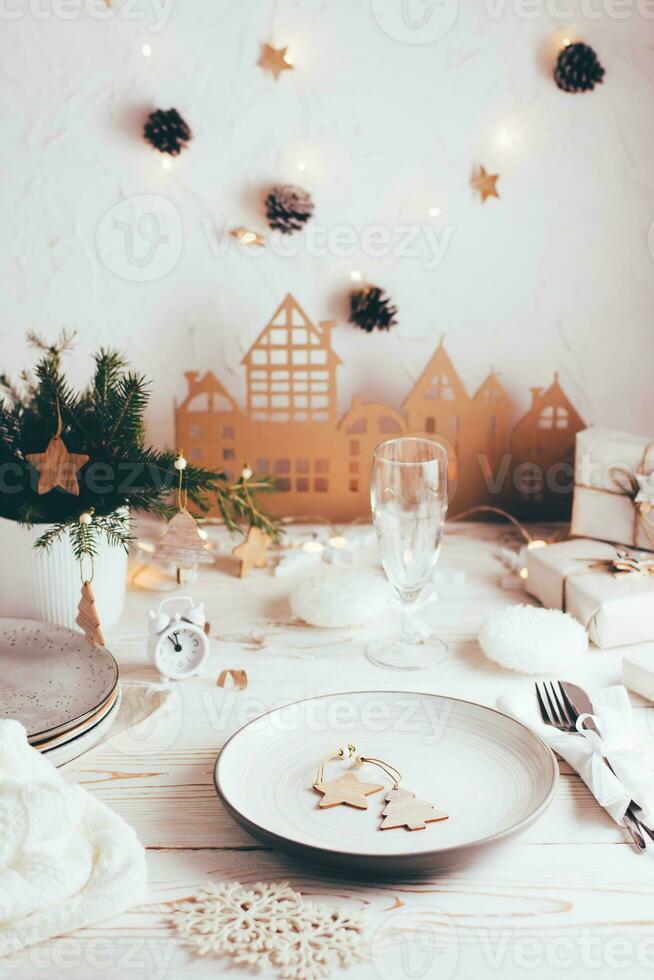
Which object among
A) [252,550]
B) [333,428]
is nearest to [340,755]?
[252,550]

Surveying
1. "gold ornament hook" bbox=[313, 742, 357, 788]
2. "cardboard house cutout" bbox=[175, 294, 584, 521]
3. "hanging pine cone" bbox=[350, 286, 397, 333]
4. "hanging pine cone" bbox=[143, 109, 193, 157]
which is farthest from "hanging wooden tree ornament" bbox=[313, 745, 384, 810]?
"hanging pine cone" bbox=[143, 109, 193, 157]

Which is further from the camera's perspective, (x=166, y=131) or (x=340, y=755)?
(x=166, y=131)

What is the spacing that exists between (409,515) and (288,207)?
61cm

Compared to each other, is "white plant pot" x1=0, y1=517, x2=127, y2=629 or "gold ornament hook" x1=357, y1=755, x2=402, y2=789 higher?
"white plant pot" x1=0, y1=517, x2=127, y2=629

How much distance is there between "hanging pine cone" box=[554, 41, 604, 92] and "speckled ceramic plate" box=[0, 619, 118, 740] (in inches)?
40.0

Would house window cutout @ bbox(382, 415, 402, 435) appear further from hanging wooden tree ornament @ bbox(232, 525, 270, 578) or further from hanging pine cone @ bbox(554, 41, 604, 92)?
hanging pine cone @ bbox(554, 41, 604, 92)

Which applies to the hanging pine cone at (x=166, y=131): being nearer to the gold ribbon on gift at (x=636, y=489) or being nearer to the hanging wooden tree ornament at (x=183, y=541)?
the hanging wooden tree ornament at (x=183, y=541)

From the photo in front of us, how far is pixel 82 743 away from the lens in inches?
32.4

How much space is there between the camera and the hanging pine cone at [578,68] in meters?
1.35

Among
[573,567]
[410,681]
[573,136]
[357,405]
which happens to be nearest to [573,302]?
[573,136]

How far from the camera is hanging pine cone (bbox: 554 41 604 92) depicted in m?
1.35

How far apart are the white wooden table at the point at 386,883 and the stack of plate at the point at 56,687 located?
1.1 inches

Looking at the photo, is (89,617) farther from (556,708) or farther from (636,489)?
(636,489)

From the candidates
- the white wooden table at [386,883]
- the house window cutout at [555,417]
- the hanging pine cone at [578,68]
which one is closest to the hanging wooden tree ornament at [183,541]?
the white wooden table at [386,883]
